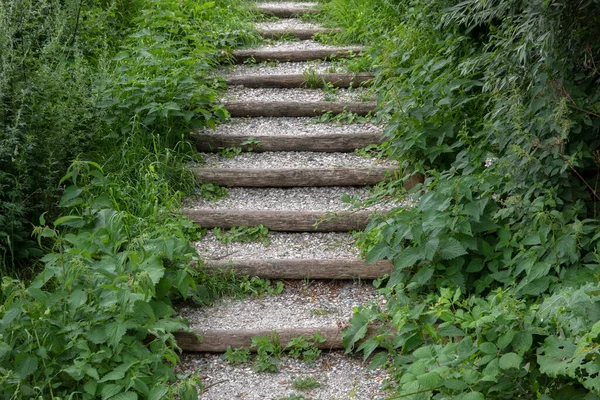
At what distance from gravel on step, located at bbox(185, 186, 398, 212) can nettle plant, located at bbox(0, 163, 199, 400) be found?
1161mm

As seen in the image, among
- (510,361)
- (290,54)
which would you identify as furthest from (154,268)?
(290,54)

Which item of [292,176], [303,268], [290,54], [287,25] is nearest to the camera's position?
[303,268]

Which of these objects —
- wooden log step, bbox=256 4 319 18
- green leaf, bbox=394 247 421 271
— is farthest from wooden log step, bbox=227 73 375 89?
green leaf, bbox=394 247 421 271

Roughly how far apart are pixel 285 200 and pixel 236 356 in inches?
62.2

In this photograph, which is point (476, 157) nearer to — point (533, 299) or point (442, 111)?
point (442, 111)

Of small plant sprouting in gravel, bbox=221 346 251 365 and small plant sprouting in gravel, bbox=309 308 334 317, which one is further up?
small plant sprouting in gravel, bbox=309 308 334 317

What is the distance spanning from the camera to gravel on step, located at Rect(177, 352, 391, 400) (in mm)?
3988

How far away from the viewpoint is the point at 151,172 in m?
5.31

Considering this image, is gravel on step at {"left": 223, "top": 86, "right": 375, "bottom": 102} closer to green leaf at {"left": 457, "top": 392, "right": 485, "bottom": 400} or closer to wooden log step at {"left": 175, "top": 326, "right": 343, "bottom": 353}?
wooden log step at {"left": 175, "top": 326, "right": 343, "bottom": 353}

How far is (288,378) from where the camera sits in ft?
13.6

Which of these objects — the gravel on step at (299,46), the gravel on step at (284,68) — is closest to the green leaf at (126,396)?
the gravel on step at (284,68)

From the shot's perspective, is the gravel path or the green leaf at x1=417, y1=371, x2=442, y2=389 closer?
the green leaf at x1=417, y1=371, x2=442, y2=389

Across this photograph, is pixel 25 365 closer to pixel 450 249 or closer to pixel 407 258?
pixel 407 258

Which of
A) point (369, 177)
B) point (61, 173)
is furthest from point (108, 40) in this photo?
point (369, 177)
